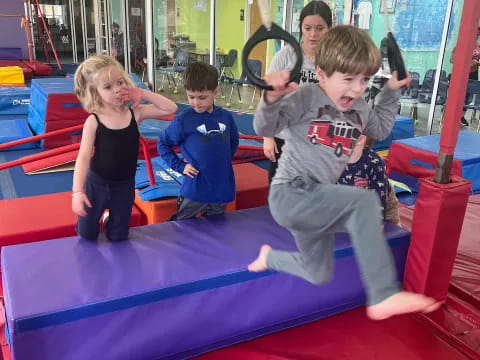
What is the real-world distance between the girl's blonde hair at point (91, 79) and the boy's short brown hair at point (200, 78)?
0.40 meters

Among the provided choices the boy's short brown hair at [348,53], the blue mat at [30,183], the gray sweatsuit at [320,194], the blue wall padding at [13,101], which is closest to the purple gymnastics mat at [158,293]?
the gray sweatsuit at [320,194]

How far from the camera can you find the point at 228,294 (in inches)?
77.6

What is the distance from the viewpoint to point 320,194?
1.45 metres

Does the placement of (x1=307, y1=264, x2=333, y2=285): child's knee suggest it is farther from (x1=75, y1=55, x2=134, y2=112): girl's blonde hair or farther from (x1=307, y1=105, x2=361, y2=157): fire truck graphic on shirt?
(x1=75, y1=55, x2=134, y2=112): girl's blonde hair

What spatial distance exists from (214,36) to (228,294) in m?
7.03

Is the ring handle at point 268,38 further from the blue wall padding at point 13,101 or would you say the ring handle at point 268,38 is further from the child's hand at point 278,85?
the blue wall padding at point 13,101

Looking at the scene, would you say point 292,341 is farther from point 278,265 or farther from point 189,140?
point 189,140

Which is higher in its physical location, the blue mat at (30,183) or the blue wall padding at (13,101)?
the blue wall padding at (13,101)

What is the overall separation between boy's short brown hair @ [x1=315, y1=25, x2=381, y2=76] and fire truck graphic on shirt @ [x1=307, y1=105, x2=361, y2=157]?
0.15 meters

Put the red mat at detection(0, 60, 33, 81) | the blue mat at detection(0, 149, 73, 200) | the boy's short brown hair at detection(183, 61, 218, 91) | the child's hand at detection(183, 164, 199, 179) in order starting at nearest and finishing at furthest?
the boy's short brown hair at detection(183, 61, 218, 91) < the child's hand at detection(183, 164, 199, 179) < the blue mat at detection(0, 149, 73, 200) < the red mat at detection(0, 60, 33, 81)

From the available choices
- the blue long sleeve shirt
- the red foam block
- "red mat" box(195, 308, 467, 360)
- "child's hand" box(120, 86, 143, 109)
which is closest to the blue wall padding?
the red foam block

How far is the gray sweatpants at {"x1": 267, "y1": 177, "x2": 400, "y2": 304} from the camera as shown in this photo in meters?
1.34

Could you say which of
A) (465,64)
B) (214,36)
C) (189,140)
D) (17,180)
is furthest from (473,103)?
(17,180)

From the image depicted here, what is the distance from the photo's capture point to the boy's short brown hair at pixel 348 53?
1.38 meters
